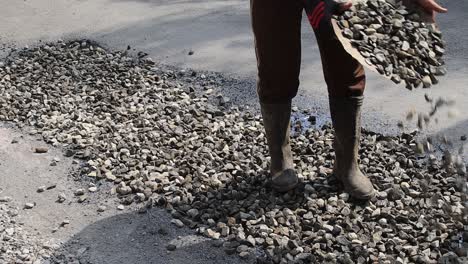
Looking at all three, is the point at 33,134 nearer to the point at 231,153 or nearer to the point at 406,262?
the point at 231,153

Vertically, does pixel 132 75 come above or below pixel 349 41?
below

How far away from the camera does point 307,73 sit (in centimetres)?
474

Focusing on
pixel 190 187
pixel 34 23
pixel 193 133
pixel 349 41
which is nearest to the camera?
pixel 349 41

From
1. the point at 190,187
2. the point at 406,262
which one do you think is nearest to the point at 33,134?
the point at 190,187

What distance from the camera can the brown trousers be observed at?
2988mm

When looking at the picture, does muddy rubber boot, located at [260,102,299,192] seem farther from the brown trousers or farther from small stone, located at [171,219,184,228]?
small stone, located at [171,219,184,228]

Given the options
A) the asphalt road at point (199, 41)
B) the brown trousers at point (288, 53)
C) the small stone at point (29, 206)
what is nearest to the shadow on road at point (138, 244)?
the asphalt road at point (199, 41)

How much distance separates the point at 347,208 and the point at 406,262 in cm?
42

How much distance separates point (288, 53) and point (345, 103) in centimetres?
35

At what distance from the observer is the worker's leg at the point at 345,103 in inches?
118

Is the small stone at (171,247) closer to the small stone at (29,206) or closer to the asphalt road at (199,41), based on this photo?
the asphalt road at (199,41)

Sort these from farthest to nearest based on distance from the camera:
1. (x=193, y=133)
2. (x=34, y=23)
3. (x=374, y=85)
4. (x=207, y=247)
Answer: (x=34, y=23)
(x=374, y=85)
(x=193, y=133)
(x=207, y=247)

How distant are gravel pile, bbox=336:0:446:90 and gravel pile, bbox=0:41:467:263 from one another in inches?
21.8

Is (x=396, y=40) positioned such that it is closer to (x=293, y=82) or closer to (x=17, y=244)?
(x=293, y=82)
